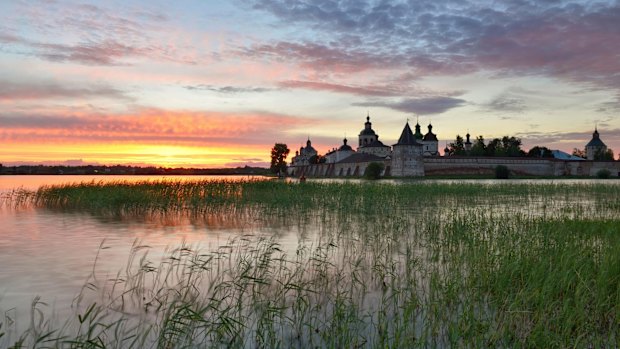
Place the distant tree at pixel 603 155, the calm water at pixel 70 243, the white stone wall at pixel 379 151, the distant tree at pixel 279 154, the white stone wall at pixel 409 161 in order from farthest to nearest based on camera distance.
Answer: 1. the white stone wall at pixel 379 151
2. the distant tree at pixel 279 154
3. the distant tree at pixel 603 155
4. the white stone wall at pixel 409 161
5. the calm water at pixel 70 243

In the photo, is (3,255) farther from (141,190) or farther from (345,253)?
(141,190)

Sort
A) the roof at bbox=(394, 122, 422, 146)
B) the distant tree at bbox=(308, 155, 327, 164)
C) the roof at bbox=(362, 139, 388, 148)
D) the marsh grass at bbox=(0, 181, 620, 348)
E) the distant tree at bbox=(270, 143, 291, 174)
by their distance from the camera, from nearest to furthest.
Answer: the marsh grass at bbox=(0, 181, 620, 348) < the roof at bbox=(394, 122, 422, 146) < the distant tree at bbox=(270, 143, 291, 174) < the roof at bbox=(362, 139, 388, 148) < the distant tree at bbox=(308, 155, 327, 164)

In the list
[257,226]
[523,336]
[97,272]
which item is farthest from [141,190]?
[523,336]

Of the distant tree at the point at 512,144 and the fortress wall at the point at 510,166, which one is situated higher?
the distant tree at the point at 512,144

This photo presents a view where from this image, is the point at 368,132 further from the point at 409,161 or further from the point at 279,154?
the point at 409,161

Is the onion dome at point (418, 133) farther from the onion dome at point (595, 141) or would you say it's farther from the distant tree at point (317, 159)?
the onion dome at point (595, 141)

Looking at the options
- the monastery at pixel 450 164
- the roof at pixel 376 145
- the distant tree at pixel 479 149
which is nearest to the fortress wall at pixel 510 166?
the monastery at pixel 450 164

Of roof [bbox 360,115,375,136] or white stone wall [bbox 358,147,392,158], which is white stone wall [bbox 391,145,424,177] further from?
roof [bbox 360,115,375,136]

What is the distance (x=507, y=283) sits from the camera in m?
5.85

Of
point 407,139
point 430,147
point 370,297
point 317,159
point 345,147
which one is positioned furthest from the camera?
point 317,159

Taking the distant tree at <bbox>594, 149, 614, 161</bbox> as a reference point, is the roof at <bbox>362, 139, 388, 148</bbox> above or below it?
above

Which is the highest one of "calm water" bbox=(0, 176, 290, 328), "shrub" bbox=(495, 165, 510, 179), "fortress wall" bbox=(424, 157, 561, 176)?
"fortress wall" bbox=(424, 157, 561, 176)

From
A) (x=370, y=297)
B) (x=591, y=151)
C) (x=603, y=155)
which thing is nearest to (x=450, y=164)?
(x=603, y=155)

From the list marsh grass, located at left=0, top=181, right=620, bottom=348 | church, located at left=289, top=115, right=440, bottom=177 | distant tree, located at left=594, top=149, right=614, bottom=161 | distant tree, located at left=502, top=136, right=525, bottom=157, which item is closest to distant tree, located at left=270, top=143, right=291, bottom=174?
church, located at left=289, top=115, right=440, bottom=177
